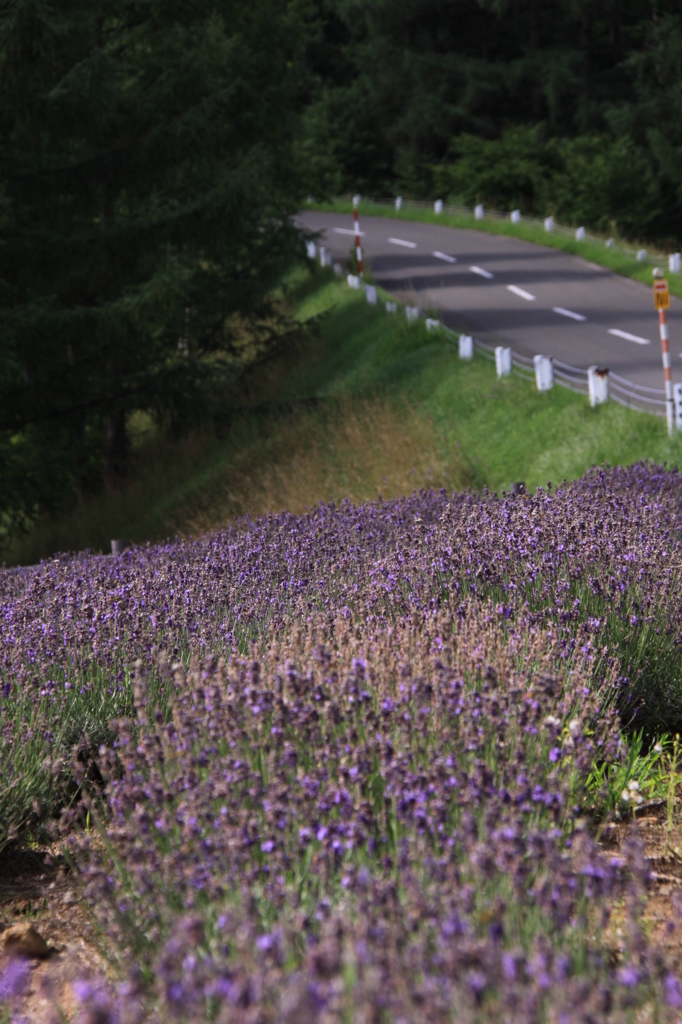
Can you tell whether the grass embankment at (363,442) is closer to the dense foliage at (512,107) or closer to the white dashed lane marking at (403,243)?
the white dashed lane marking at (403,243)

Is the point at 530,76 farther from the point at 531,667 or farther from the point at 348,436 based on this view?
the point at 531,667

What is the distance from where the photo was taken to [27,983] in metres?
3.09

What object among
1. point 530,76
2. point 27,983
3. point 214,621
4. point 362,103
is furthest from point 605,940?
point 362,103

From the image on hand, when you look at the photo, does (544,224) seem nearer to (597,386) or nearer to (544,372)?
(544,372)

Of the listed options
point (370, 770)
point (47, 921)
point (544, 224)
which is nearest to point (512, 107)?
point (544, 224)

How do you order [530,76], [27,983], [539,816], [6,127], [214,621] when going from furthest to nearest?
[530,76], [6,127], [214,621], [27,983], [539,816]

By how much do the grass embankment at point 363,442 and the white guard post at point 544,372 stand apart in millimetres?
168

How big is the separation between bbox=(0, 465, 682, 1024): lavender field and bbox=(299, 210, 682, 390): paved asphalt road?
11.5m

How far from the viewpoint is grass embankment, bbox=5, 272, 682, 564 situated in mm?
12828

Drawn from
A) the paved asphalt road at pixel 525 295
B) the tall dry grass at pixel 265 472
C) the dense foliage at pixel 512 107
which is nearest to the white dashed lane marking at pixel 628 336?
the paved asphalt road at pixel 525 295

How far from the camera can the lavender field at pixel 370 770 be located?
1.98 metres

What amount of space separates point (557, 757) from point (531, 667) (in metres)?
0.95

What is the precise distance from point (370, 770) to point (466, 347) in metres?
14.5

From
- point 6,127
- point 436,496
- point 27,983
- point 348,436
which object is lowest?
point 348,436
